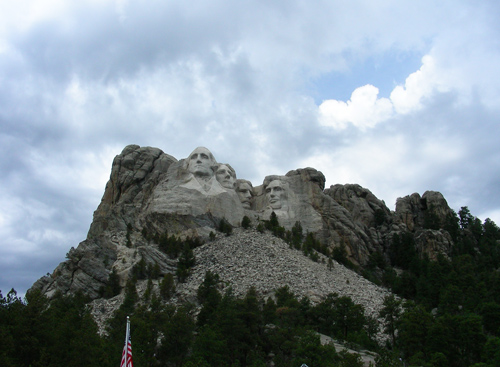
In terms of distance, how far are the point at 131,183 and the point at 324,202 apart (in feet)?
65.6

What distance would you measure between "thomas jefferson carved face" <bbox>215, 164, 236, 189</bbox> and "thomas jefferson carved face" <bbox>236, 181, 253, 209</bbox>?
311 cm

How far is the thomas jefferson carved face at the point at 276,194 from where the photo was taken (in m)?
62.5

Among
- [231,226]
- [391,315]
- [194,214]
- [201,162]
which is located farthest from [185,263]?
[391,315]

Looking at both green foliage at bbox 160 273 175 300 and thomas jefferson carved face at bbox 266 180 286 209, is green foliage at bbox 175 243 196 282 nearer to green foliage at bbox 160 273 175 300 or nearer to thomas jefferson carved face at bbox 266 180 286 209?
green foliage at bbox 160 273 175 300

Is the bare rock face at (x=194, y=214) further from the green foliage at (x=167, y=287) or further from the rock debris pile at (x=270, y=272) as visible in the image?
the green foliage at (x=167, y=287)

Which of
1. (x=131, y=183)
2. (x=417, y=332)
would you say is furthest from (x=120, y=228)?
(x=417, y=332)

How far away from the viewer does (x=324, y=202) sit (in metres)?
62.6

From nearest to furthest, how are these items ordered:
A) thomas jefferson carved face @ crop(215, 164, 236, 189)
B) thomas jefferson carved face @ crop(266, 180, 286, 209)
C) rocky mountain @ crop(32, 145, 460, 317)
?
rocky mountain @ crop(32, 145, 460, 317), thomas jefferson carved face @ crop(215, 164, 236, 189), thomas jefferson carved face @ crop(266, 180, 286, 209)

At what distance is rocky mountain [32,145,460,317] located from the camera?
47.7 meters

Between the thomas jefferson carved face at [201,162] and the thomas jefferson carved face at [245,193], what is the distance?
19.7 feet

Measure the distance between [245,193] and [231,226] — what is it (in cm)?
929

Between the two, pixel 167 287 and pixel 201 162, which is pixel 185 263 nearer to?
A: pixel 167 287

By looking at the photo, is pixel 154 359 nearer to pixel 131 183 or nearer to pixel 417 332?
pixel 417 332

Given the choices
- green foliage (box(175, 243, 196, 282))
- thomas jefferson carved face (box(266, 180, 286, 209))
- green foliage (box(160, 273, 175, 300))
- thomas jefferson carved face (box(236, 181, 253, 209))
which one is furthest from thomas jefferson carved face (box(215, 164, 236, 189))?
green foliage (box(160, 273, 175, 300))
